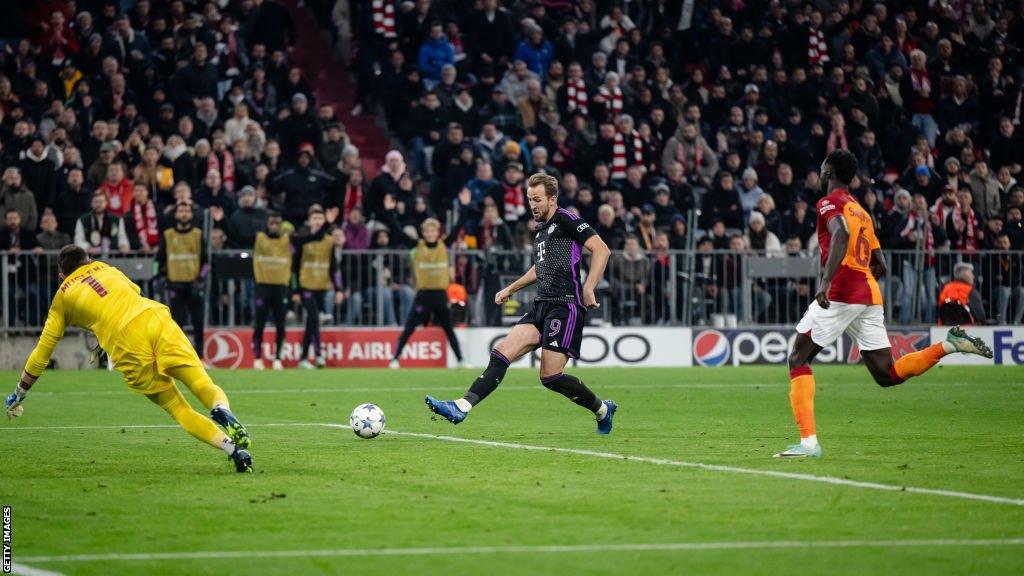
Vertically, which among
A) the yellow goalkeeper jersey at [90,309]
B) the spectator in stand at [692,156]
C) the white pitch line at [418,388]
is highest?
the spectator in stand at [692,156]

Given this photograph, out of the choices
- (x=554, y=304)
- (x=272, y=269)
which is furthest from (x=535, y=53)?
(x=554, y=304)

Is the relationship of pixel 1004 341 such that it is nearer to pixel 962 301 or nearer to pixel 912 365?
pixel 962 301

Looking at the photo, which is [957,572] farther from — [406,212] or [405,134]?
[405,134]

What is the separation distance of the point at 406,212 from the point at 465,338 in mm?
2464

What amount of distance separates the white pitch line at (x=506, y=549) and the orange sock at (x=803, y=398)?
394 cm

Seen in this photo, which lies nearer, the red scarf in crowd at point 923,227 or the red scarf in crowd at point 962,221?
the red scarf in crowd at point 923,227

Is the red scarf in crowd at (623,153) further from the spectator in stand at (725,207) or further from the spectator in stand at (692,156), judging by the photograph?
the spectator in stand at (725,207)

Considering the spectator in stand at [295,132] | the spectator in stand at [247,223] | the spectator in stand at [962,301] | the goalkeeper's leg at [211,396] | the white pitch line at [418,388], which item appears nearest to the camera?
the goalkeeper's leg at [211,396]

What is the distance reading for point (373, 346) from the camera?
2664 cm

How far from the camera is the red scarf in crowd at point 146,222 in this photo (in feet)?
83.9

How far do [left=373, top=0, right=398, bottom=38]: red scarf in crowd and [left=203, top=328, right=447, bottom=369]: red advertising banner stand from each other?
714 centimetres

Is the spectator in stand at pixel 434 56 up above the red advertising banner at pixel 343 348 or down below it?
above

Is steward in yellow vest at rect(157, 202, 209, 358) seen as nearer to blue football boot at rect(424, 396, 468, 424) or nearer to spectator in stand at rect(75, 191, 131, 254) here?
spectator in stand at rect(75, 191, 131, 254)

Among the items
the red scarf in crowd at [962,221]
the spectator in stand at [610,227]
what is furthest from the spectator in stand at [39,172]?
the red scarf in crowd at [962,221]
